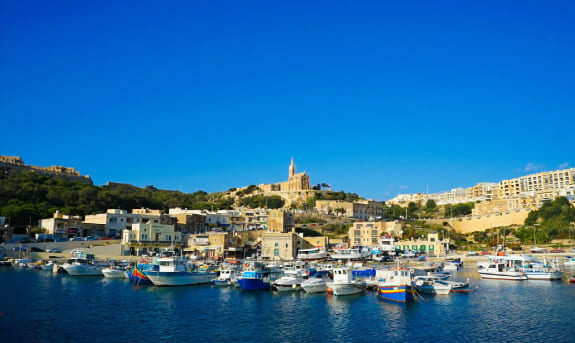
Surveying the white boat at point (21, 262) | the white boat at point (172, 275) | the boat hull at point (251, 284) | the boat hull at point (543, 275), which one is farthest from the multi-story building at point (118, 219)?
the boat hull at point (543, 275)

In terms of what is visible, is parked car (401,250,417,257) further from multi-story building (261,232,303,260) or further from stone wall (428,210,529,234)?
stone wall (428,210,529,234)

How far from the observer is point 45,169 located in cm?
10769

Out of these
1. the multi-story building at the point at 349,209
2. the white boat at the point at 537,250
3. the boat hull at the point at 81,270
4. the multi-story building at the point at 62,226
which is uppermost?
the multi-story building at the point at 349,209

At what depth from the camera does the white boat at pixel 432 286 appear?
30.3 m

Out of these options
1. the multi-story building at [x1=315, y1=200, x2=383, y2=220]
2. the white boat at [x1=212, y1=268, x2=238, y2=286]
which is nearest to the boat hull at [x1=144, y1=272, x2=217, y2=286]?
the white boat at [x1=212, y1=268, x2=238, y2=286]

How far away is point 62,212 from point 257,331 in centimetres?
5268

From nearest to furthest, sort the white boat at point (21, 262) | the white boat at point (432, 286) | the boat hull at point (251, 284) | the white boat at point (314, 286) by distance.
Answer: the white boat at point (432, 286)
the white boat at point (314, 286)
the boat hull at point (251, 284)
the white boat at point (21, 262)

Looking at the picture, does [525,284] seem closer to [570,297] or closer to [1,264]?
[570,297]

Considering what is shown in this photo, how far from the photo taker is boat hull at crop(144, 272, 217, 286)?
112 feet

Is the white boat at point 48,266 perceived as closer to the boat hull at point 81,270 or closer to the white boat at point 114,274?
the boat hull at point 81,270

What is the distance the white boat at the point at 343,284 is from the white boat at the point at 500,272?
49.9ft

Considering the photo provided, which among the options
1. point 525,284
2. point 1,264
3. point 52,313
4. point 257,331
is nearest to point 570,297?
point 525,284

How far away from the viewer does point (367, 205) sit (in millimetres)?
104875

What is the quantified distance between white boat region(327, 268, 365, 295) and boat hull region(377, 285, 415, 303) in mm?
2395
